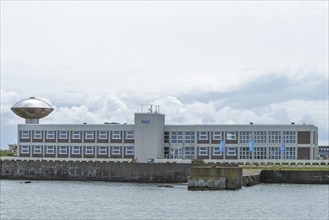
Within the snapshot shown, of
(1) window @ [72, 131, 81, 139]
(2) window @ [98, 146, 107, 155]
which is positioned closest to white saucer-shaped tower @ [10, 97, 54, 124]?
(1) window @ [72, 131, 81, 139]

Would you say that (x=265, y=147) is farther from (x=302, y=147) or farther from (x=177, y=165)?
(x=177, y=165)

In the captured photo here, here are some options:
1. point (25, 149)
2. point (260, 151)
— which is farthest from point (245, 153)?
point (25, 149)

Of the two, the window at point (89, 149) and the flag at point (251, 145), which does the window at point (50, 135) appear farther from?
the flag at point (251, 145)

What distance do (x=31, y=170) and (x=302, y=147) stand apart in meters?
48.8

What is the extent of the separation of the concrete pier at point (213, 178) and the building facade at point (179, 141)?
4232 centimetres

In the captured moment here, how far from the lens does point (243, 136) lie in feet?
458

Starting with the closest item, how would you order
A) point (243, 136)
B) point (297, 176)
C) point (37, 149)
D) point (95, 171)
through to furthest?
point (297, 176), point (95, 171), point (243, 136), point (37, 149)

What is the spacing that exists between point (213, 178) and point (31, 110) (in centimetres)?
7206

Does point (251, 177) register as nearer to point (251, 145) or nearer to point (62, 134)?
point (251, 145)

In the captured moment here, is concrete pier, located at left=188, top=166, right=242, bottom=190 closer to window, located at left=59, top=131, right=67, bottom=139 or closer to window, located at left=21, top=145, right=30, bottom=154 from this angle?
window, located at left=59, top=131, right=67, bottom=139

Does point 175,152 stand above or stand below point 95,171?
above

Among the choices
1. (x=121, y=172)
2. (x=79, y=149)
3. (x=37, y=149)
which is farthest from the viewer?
(x=37, y=149)

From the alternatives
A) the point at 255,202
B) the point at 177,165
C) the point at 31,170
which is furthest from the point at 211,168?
the point at 31,170

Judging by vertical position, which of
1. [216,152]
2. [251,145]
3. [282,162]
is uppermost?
[251,145]
